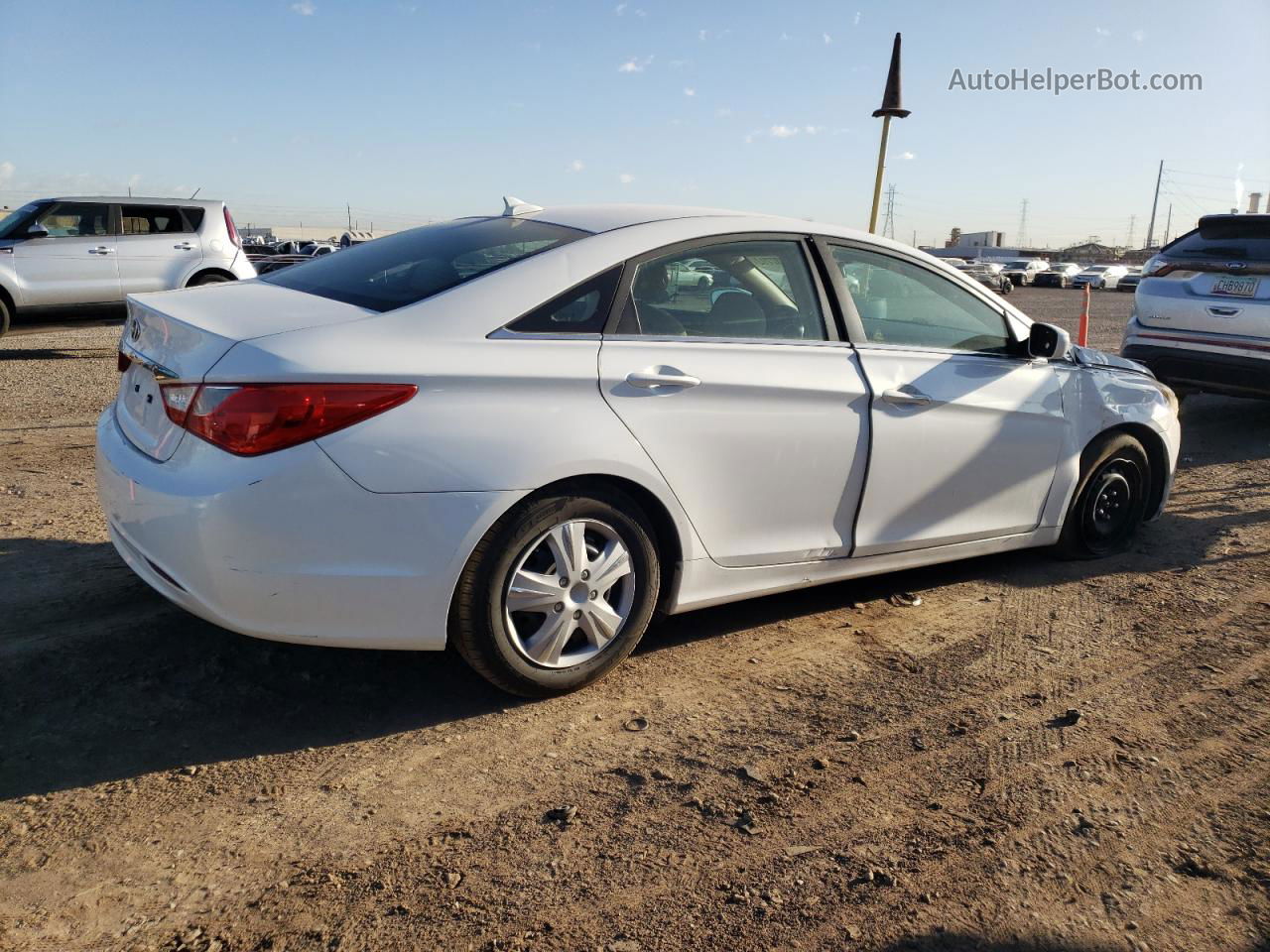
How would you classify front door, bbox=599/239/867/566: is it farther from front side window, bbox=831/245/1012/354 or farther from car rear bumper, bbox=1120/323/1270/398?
car rear bumper, bbox=1120/323/1270/398

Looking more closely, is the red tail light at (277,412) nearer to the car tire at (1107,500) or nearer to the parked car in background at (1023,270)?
the car tire at (1107,500)

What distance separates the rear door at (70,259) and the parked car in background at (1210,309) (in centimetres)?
1122

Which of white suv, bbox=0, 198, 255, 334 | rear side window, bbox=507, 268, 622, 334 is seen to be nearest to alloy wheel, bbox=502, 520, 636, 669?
rear side window, bbox=507, 268, 622, 334

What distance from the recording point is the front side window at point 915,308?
408cm

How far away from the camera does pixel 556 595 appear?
325 cm

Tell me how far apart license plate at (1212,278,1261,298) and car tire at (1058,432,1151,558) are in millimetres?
3044

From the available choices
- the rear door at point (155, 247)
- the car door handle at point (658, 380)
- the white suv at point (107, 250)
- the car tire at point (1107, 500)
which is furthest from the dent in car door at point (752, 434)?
the white suv at point (107, 250)

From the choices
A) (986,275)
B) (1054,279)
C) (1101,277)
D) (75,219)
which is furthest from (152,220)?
(1054,279)

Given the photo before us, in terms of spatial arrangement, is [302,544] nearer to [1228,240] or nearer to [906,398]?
[906,398]

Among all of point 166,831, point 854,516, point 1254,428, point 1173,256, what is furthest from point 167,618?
point 1254,428

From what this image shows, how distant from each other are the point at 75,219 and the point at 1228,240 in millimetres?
12132

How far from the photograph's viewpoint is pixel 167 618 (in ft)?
12.6

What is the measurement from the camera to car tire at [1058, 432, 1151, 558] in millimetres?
4906

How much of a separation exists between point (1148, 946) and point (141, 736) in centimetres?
271
